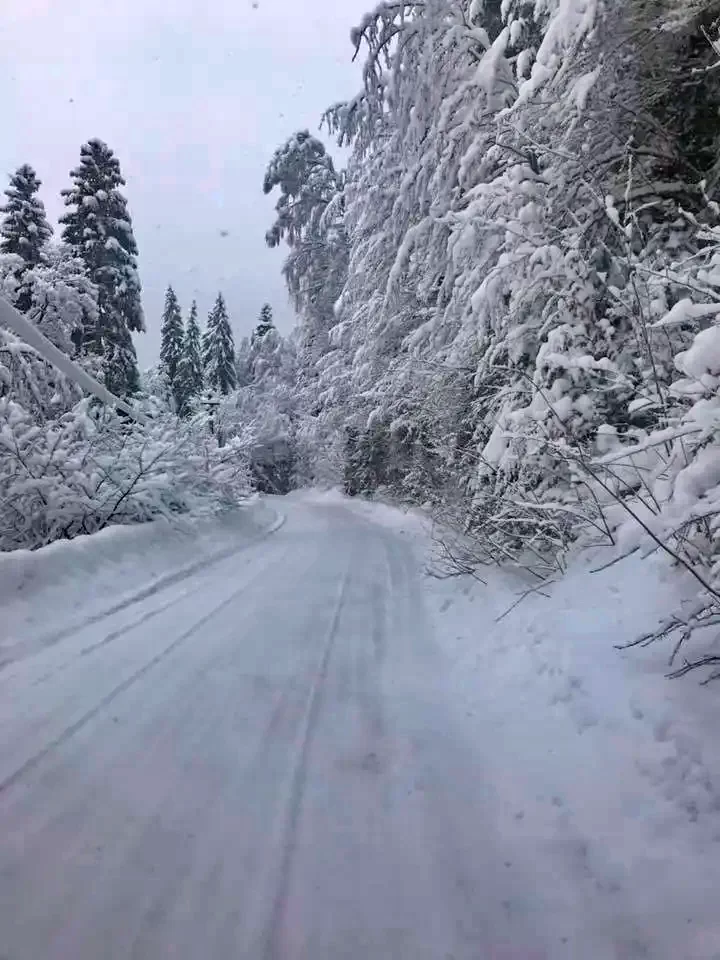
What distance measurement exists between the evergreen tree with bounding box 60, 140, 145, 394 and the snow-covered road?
20.5 m

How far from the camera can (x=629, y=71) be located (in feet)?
21.7

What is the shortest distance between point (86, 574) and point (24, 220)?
1689cm

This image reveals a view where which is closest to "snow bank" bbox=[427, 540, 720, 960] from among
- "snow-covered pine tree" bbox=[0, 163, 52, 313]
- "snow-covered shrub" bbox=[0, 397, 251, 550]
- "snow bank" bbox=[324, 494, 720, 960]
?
"snow bank" bbox=[324, 494, 720, 960]

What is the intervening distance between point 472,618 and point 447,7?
7.55 metres

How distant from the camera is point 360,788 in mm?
3586

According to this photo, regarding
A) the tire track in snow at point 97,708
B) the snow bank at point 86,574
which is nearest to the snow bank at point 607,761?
the tire track in snow at point 97,708

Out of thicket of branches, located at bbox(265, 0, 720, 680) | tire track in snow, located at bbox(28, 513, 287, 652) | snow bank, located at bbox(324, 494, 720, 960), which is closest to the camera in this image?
snow bank, located at bbox(324, 494, 720, 960)

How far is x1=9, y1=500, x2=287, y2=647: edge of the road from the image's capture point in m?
6.26

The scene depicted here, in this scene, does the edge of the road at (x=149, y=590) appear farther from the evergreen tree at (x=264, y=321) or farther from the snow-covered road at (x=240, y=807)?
the evergreen tree at (x=264, y=321)

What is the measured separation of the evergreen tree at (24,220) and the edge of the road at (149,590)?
12.1 metres

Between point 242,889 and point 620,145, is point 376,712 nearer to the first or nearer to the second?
point 242,889

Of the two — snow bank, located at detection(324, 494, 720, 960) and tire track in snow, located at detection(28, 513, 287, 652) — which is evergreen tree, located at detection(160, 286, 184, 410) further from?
snow bank, located at detection(324, 494, 720, 960)

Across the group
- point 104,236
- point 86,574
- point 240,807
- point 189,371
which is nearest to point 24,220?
point 104,236

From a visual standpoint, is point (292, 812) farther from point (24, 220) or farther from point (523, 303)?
point (24, 220)
